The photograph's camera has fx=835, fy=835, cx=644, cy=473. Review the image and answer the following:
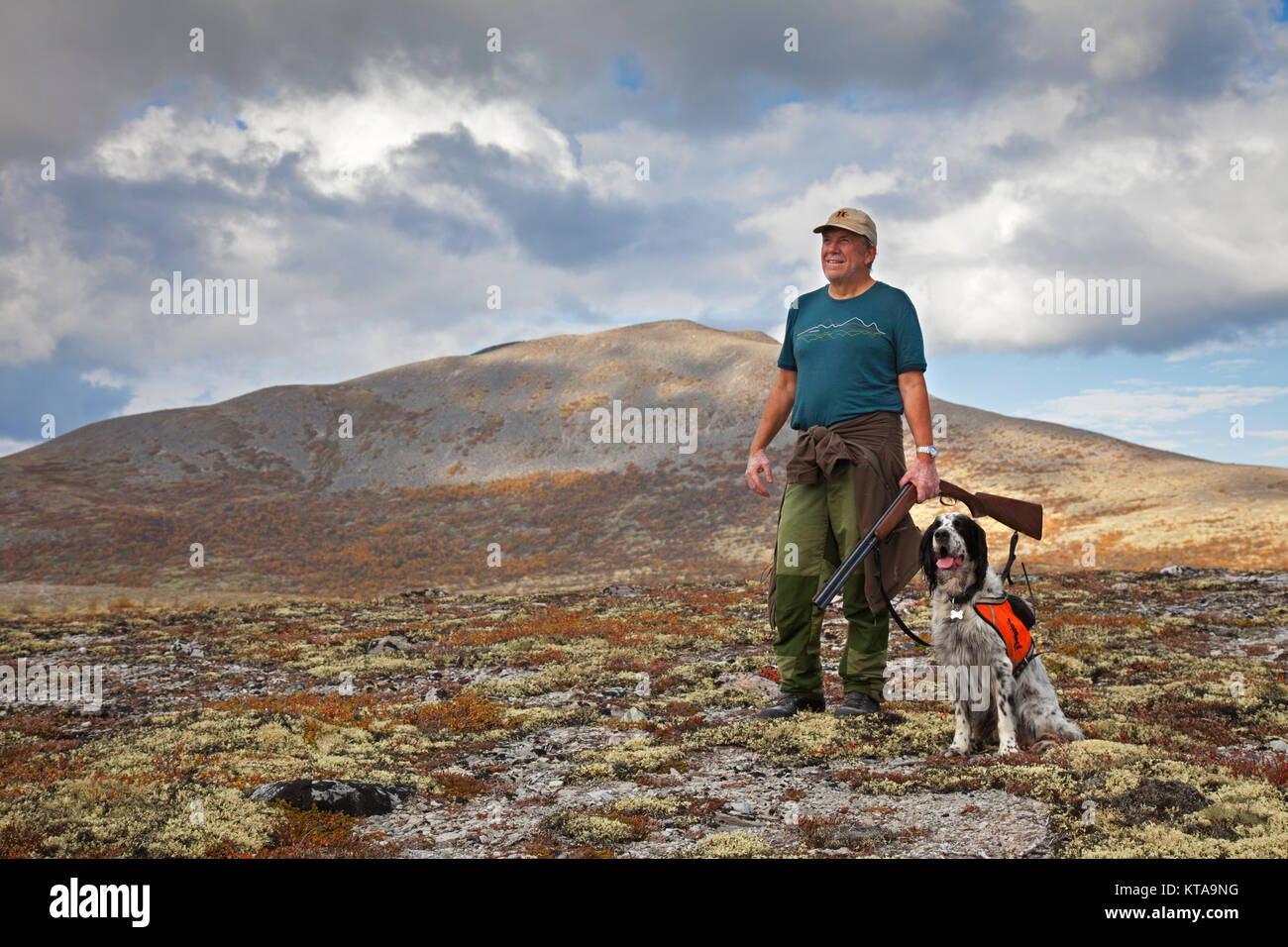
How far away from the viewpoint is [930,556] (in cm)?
631

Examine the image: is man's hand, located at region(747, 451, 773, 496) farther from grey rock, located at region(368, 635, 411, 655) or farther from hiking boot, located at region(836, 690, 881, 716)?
grey rock, located at region(368, 635, 411, 655)

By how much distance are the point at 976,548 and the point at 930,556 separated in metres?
0.33

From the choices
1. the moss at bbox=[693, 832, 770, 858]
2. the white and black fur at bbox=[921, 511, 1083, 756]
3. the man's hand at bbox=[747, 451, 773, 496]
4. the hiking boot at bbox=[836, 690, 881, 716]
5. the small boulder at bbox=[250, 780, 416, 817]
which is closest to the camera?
the moss at bbox=[693, 832, 770, 858]

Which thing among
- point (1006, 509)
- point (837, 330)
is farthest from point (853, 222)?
point (1006, 509)

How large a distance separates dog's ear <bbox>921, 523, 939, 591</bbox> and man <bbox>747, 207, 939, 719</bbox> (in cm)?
32

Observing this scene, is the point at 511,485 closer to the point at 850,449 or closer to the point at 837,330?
the point at 837,330

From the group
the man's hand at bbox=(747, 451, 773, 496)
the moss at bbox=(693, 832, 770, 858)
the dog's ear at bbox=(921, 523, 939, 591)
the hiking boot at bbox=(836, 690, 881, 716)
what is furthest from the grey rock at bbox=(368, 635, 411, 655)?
the moss at bbox=(693, 832, 770, 858)

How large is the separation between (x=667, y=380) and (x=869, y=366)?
75.8 meters

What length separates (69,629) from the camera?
58.2 feet

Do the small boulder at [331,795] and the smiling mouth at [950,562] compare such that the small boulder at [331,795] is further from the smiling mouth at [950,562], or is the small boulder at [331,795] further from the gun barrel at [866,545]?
the smiling mouth at [950,562]

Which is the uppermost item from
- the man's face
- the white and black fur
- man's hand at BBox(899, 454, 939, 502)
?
the man's face

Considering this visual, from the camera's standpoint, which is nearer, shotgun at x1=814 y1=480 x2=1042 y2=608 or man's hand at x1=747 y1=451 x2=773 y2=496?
shotgun at x1=814 y1=480 x2=1042 y2=608

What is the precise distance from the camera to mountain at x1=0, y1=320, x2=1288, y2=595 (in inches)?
1736
